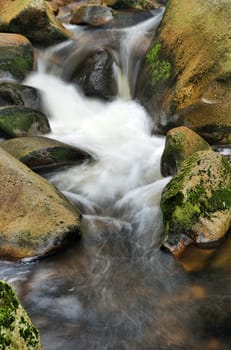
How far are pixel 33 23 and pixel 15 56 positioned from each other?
4.68 ft

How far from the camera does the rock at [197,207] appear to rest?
4828 millimetres

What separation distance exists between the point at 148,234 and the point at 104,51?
6.11 meters

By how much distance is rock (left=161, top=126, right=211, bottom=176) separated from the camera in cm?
618

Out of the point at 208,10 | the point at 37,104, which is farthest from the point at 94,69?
Answer: the point at 208,10

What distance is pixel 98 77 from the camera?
9.82 metres

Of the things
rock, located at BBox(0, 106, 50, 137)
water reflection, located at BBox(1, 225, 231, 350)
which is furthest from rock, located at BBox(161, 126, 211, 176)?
rock, located at BBox(0, 106, 50, 137)

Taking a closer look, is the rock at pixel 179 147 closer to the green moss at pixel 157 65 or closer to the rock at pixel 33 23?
the green moss at pixel 157 65

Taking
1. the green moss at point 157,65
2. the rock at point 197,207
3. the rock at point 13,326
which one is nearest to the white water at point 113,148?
the rock at point 197,207

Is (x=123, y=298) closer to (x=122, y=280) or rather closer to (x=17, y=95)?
(x=122, y=280)

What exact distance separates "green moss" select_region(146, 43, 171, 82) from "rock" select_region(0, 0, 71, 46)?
3092mm

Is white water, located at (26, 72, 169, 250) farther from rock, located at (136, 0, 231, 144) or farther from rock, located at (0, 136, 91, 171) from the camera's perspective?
rock, located at (136, 0, 231, 144)

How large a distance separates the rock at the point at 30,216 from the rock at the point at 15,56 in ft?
16.0

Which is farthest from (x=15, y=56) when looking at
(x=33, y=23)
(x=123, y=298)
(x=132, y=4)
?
(x=123, y=298)

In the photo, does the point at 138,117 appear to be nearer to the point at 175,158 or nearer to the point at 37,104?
the point at 37,104
